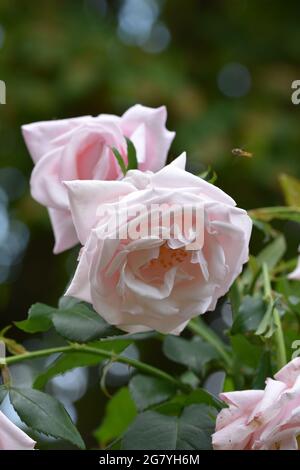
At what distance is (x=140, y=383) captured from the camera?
1.86 feet

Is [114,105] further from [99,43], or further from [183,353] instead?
[183,353]

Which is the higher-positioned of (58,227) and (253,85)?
(58,227)

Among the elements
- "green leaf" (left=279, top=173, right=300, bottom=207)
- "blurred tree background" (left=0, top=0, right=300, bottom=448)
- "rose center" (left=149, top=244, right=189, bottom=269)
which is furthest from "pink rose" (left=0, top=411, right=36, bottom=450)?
→ "blurred tree background" (left=0, top=0, right=300, bottom=448)

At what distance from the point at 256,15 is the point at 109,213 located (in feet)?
6.48

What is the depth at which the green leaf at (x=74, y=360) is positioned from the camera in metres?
0.54

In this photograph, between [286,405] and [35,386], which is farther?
[35,386]

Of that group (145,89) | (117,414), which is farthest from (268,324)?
(145,89)

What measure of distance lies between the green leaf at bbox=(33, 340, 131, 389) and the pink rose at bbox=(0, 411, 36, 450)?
0.13 metres

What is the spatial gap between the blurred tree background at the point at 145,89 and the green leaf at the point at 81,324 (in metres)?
1.28

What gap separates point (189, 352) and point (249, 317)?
13cm

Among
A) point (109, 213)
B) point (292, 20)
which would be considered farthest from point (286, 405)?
point (292, 20)

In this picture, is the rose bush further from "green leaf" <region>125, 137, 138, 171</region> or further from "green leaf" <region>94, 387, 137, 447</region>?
"green leaf" <region>94, 387, 137, 447</region>

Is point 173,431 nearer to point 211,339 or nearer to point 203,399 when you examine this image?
point 203,399

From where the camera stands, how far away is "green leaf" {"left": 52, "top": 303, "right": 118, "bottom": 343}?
0.47 metres
